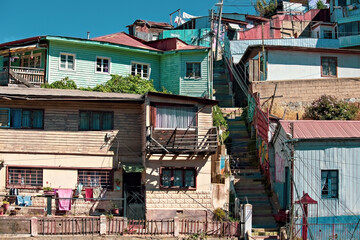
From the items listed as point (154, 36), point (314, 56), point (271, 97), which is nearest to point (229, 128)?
point (271, 97)

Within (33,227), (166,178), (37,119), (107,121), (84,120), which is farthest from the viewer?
(107,121)

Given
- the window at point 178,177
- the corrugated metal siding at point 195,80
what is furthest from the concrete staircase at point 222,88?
the window at point 178,177

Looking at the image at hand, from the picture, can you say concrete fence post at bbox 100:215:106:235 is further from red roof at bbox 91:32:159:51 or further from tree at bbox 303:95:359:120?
tree at bbox 303:95:359:120

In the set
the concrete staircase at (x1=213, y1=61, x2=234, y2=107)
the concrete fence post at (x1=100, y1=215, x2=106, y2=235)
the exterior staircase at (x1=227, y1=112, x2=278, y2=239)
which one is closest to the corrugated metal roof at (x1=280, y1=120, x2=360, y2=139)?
the exterior staircase at (x1=227, y1=112, x2=278, y2=239)

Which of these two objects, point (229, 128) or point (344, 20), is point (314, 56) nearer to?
point (229, 128)

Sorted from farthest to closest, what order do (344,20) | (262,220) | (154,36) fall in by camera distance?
(154,36)
(344,20)
(262,220)

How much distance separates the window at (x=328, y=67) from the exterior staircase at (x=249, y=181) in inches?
281

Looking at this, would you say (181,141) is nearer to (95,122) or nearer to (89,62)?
(95,122)

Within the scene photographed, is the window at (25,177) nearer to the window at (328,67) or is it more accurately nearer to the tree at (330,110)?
the tree at (330,110)

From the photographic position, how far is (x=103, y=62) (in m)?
36.0

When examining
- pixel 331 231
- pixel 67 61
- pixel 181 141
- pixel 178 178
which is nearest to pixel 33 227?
pixel 178 178

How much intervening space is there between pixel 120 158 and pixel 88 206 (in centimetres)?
289

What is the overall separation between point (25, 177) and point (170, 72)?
1386 centimetres

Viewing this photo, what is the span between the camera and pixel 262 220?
2655cm
